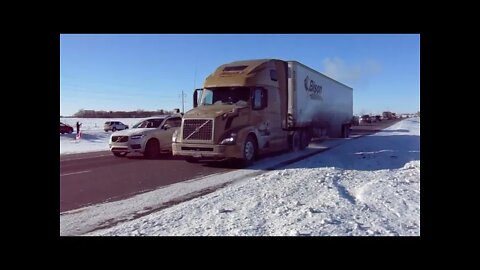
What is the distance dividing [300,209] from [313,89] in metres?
11.0

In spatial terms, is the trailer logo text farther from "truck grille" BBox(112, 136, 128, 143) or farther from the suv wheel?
"truck grille" BBox(112, 136, 128, 143)

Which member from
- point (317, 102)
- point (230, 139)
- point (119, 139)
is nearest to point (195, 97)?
point (230, 139)

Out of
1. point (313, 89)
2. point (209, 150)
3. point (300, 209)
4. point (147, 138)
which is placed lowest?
point (300, 209)

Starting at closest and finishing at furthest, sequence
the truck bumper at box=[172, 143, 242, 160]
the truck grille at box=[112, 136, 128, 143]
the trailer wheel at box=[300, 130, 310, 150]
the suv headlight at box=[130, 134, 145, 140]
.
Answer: the truck bumper at box=[172, 143, 242, 160] < the suv headlight at box=[130, 134, 145, 140] < the truck grille at box=[112, 136, 128, 143] < the trailer wheel at box=[300, 130, 310, 150]

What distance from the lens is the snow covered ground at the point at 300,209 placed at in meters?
4.24

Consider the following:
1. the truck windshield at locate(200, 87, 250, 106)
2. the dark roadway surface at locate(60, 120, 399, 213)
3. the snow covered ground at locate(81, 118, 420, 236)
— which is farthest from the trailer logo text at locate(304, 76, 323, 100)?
the snow covered ground at locate(81, 118, 420, 236)

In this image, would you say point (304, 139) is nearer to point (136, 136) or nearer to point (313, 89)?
point (313, 89)

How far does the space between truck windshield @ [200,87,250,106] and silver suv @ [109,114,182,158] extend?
9.41 feet

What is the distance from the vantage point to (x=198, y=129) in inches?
393

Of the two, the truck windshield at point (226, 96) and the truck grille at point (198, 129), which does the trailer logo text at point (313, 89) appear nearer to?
the truck windshield at point (226, 96)

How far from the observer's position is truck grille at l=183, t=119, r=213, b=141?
9828 mm

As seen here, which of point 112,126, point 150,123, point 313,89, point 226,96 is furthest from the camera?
point 112,126
